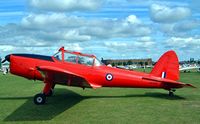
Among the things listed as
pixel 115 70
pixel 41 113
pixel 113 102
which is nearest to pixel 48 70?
pixel 41 113

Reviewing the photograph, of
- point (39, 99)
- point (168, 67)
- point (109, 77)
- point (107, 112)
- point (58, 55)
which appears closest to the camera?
point (107, 112)

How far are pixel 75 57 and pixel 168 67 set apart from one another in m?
3.88

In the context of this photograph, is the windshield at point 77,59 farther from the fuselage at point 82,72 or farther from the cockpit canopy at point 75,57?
the fuselage at point 82,72

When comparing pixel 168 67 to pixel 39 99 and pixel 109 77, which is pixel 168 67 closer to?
pixel 109 77

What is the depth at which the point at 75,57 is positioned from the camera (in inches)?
460

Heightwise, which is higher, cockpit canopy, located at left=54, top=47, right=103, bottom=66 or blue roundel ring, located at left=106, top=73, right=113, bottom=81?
cockpit canopy, located at left=54, top=47, right=103, bottom=66

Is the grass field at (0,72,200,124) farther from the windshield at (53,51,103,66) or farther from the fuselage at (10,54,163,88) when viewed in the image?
the windshield at (53,51,103,66)

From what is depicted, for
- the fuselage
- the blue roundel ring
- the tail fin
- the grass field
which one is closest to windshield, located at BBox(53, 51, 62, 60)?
the fuselage

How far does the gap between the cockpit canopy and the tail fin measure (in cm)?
271

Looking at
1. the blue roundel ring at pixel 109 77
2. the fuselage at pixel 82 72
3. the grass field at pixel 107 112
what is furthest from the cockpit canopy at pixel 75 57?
the grass field at pixel 107 112

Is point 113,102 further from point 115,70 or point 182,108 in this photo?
point 182,108

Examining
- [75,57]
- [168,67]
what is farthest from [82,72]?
[168,67]

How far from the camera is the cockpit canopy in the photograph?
456 inches

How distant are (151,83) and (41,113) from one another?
497 cm
